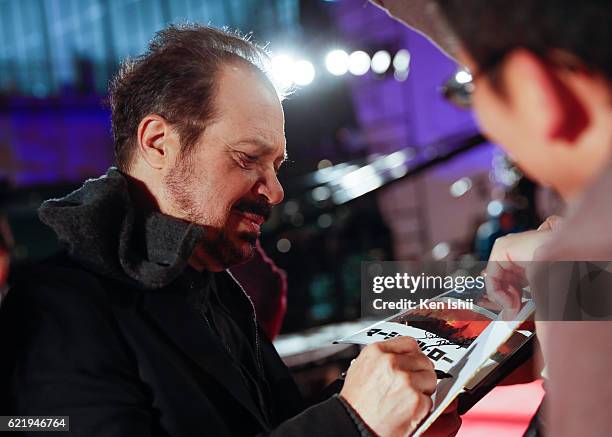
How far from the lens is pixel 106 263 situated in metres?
1.07

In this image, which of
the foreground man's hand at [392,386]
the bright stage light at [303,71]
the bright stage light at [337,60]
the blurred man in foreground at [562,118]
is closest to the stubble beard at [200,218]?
the foreground man's hand at [392,386]

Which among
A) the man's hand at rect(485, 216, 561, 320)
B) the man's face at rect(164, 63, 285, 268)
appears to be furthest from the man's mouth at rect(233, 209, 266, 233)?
the man's hand at rect(485, 216, 561, 320)

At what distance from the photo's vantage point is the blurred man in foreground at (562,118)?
439 mm

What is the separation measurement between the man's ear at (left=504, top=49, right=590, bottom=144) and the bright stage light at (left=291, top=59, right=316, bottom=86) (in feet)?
20.1

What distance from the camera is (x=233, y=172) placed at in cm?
124

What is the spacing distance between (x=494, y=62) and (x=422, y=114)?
24.8ft

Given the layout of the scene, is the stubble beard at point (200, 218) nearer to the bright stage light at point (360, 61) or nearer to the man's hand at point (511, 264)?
the man's hand at point (511, 264)

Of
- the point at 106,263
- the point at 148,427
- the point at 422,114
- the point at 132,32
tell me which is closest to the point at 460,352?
the point at 148,427

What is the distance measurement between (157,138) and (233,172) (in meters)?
0.17

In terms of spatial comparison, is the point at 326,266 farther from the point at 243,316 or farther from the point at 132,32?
the point at 132,32

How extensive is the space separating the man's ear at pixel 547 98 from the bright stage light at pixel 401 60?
6579mm

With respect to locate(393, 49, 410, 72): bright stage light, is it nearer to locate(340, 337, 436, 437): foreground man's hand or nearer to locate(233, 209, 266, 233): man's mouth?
locate(233, 209, 266, 233): man's mouth

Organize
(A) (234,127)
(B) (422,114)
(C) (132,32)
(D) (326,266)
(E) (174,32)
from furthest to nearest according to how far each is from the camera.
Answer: (C) (132,32) → (B) (422,114) → (D) (326,266) → (E) (174,32) → (A) (234,127)

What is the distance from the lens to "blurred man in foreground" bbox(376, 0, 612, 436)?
44cm
